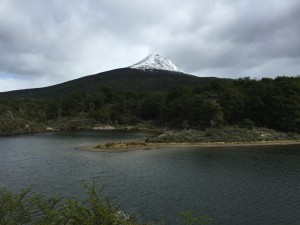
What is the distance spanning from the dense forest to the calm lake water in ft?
93.5

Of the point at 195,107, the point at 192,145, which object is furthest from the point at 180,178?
the point at 195,107

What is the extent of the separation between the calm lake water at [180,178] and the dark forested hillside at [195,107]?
2828 cm

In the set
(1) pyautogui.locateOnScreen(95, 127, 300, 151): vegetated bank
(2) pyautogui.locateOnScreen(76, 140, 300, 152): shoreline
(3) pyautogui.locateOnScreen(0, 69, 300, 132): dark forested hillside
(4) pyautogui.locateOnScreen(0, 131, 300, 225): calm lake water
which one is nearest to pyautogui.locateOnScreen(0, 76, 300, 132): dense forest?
(3) pyautogui.locateOnScreen(0, 69, 300, 132): dark forested hillside

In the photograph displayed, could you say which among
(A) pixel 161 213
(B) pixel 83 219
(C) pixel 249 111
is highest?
(C) pixel 249 111

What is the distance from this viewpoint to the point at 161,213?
112 ft

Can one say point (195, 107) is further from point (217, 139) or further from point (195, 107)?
point (217, 139)

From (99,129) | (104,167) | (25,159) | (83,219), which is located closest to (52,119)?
(99,129)

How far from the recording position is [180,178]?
49281 mm

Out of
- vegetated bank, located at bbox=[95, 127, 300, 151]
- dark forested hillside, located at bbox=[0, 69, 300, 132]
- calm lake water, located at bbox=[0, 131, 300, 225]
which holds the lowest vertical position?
calm lake water, located at bbox=[0, 131, 300, 225]

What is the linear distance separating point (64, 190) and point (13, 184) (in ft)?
28.1

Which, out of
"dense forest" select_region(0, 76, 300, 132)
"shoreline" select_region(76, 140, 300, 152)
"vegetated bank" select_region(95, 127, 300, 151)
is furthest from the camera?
"dense forest" select_region(0, 76, 300, 132)

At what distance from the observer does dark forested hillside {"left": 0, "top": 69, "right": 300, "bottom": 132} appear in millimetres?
104250

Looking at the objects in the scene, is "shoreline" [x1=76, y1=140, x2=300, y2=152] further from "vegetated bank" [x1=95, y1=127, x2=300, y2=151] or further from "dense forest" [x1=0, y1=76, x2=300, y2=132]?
"dense forest" [x1=0, y1=76, x2=300, y2=132]

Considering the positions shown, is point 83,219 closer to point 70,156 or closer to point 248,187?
point 248,187
